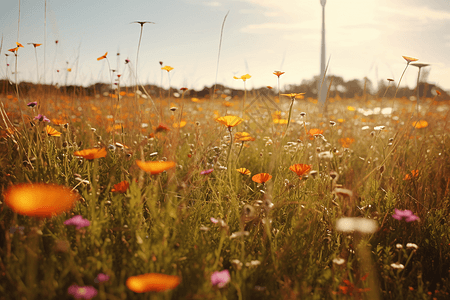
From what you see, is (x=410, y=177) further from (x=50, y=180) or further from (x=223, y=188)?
(x=50, y=180)

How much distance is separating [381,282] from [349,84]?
15604 mm

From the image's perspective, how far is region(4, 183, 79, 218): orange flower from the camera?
1.11 metres

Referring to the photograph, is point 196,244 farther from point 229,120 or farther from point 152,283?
point 229,120

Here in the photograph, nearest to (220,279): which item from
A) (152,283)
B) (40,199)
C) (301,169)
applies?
(152,283)

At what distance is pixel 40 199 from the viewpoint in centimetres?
119

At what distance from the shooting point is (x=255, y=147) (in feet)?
8.96

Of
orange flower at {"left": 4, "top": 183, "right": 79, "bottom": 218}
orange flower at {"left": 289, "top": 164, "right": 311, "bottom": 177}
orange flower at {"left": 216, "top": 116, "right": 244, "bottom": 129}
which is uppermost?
orange flower at {"left": 216, "top": 116, "right": 244, "bottom": 129}

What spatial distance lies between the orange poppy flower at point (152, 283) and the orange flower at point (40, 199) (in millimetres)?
625

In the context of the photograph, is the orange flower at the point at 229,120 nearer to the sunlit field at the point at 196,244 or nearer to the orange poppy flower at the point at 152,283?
the sunlit field at the point at 196,244

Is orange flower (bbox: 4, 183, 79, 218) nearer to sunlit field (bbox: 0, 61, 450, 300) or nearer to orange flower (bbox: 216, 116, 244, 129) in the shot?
sunlit field (bbox: 0, 61, 450, 300)

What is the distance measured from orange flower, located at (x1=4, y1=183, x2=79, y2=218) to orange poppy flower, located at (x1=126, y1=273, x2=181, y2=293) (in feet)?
2.05

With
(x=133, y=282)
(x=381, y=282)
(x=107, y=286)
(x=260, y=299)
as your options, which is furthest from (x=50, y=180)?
(x=381, y=282)

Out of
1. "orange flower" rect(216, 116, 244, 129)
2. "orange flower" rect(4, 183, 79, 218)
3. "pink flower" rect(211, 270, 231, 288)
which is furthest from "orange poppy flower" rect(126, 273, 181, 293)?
"orange flower" rect(216, 116, 244, 129)

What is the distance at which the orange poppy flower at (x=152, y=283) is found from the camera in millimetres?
685
